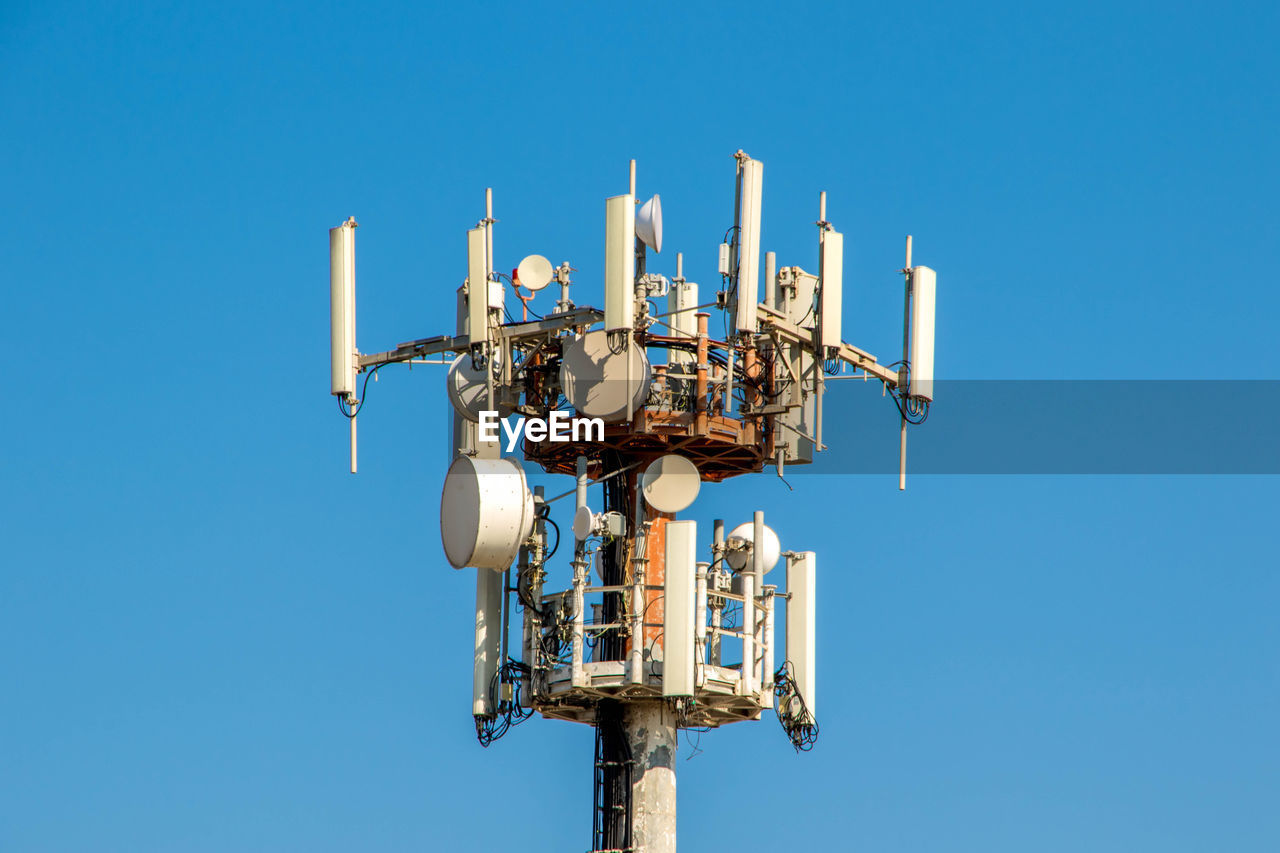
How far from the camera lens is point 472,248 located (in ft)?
170

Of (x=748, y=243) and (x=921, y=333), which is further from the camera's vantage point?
(x=921, y=333)

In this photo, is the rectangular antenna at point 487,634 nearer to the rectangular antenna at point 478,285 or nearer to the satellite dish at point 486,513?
the satellite dish at point 486,513

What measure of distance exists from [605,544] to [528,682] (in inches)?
113

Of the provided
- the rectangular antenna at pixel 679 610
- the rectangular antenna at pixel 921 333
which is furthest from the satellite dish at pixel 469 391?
the rectangular antenna at pixel 921 333

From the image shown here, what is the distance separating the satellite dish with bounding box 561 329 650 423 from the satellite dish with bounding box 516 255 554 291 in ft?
5.28

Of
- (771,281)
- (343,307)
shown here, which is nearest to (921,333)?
(771,281)

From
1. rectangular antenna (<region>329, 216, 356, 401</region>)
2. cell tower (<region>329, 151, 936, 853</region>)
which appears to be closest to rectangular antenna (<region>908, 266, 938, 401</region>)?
cell tower (<region>329, 151, 936, 853</region>)

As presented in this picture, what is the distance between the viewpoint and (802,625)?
53188 mm

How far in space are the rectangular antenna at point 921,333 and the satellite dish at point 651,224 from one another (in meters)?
5.07

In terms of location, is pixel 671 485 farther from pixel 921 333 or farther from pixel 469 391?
pixel 921 333

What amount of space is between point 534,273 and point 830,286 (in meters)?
5.57

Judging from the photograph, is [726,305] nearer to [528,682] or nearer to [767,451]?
[767,451]

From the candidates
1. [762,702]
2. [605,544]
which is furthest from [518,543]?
[762,702]

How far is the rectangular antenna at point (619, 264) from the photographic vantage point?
→ 49.3 metres
